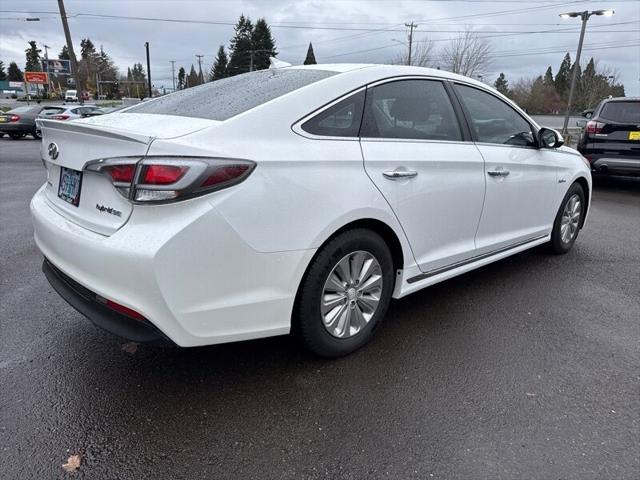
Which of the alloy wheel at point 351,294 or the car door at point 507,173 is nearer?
the alloy wheel at point 351,294

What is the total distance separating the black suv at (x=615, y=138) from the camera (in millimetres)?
8500

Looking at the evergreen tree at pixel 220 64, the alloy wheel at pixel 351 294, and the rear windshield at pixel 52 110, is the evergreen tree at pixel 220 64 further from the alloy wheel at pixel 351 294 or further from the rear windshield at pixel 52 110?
the alloy wheel at pixel 351 294

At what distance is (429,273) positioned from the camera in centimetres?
324

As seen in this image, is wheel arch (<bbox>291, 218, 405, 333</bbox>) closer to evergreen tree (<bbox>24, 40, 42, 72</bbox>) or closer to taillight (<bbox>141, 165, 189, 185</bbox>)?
taillight (<bbox>141, 165, 189, 185</bbox>)

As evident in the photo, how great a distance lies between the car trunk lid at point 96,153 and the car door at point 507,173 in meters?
2.11

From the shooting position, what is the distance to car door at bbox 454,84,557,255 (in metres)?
3.56

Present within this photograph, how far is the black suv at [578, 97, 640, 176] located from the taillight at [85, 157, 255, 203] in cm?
864

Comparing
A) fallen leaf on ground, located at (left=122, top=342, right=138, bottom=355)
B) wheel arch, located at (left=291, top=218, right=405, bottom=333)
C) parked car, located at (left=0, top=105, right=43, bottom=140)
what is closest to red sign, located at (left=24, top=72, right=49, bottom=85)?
parked car, located at (left=0, top=105, right=43, bottom=140)

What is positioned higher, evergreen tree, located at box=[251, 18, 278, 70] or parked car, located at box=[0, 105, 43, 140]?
evergreen tree, located at box=[251, 18, 278, 70]

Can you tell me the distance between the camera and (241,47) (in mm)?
79188

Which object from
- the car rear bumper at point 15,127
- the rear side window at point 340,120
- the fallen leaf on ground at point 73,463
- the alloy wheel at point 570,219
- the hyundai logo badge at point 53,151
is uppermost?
the rear side window at point 340,120

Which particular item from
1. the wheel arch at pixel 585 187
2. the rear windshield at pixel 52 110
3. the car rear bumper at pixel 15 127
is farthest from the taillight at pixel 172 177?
the car rear bumper at pixel 15 127

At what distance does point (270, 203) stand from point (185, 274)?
491 mm

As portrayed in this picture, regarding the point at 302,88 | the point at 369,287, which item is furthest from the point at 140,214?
the point at 369,287
